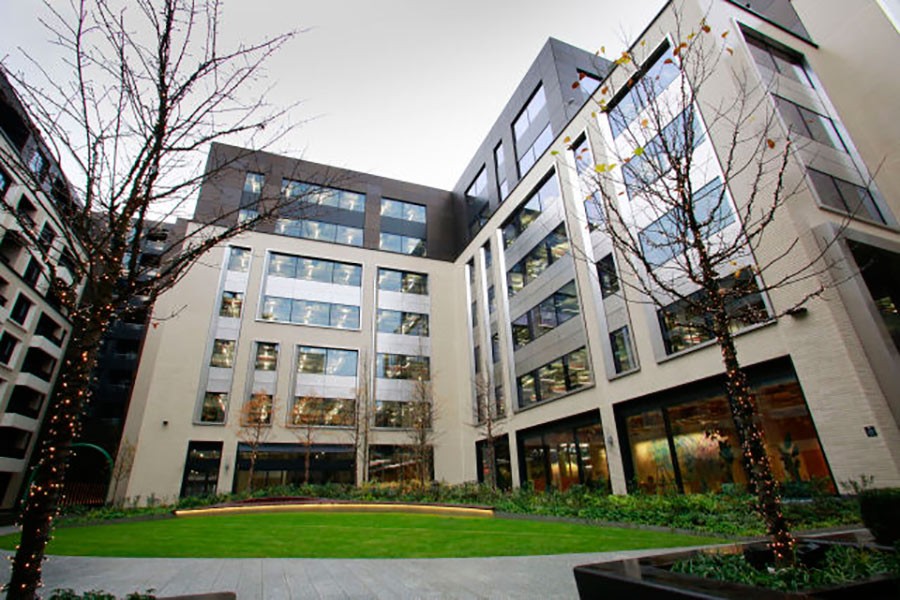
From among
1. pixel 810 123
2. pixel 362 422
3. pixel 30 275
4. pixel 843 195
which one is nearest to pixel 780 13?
pixel 810 123

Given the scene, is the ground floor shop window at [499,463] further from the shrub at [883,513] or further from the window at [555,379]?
the shrub at [883,513]

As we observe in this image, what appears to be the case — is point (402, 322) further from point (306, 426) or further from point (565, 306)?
point (565, 306)

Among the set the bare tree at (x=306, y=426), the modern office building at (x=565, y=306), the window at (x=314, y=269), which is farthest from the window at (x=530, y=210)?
the bare tree at (x=306, y=426)

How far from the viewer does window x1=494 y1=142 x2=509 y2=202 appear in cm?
3178

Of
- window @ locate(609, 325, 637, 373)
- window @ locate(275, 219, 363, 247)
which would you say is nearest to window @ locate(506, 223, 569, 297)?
window @ locate(609, 325, 637, 373)

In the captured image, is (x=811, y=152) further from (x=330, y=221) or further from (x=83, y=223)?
(x=330, y=221)

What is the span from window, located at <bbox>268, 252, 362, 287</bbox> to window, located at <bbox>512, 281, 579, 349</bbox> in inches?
561

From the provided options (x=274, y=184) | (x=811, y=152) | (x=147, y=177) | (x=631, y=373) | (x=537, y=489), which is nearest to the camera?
(x=147, y=177)

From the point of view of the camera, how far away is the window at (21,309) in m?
28.8

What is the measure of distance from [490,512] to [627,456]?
657 cm

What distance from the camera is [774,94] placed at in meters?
16.5

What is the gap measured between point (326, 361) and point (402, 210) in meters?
15.0

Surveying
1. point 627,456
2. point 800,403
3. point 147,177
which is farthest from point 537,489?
point 147,177

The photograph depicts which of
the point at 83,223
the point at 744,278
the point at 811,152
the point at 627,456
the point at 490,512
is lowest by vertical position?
the point at 490,512
